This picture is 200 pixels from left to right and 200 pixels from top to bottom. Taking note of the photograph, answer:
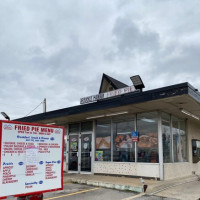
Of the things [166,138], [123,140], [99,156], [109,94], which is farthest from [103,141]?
[166,138]

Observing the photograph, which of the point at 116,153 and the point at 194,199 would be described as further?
the point at 116,153

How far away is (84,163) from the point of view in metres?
14.6

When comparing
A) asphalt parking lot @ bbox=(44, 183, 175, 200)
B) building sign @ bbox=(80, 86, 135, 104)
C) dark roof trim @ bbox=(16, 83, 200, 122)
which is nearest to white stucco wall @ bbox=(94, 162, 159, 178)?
asphalt parking lot @ bbox=(44, 183, 175, 200)

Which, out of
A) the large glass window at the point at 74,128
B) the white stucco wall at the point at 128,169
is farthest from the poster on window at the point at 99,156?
the large glass window at the point at 74,128

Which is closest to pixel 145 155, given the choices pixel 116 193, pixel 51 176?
pixel 116 193

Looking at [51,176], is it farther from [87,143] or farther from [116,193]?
[87,143]

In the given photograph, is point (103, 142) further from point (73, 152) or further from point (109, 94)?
point (109, 94)

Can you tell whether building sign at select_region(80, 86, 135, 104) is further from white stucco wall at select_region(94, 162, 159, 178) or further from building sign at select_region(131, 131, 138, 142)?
white stucco wall at select_region(94, 162, 159, 178)

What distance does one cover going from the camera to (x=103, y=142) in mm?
13797

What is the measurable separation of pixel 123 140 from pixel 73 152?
4120 millimetres

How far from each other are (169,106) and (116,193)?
4.39 m

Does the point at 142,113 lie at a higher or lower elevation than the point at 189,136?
higher

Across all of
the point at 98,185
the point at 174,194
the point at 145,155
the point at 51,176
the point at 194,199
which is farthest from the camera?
the point at 145,155

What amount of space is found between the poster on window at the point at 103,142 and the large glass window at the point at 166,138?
3109 millimetres
